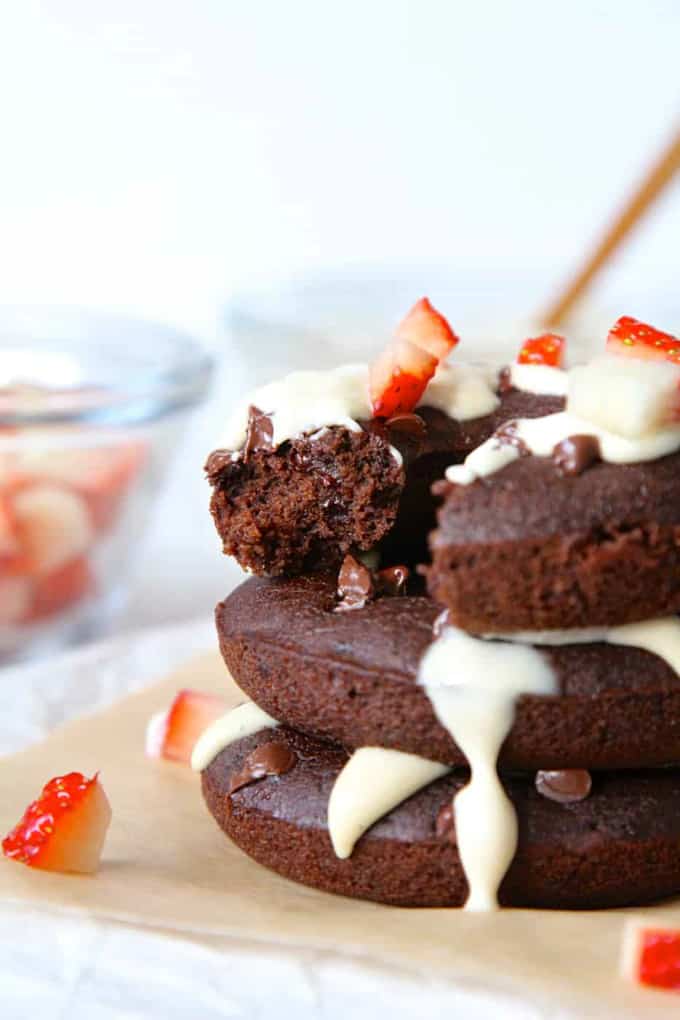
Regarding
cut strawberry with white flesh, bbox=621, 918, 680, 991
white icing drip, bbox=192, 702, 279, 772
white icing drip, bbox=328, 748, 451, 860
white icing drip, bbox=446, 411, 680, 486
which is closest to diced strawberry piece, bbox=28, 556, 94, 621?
white icing drip, bbox=192, 702, 279, 772

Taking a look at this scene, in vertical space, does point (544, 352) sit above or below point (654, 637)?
above

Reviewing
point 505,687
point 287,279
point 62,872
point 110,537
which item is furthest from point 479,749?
point 287,279

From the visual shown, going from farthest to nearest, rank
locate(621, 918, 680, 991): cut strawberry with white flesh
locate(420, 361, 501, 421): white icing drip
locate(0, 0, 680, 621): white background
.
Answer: locate(0, 0, 680, 621): white background < locate(420, 361, 501, 421): white icing drip < locate(621, 918, 680, 991): cut strawberry with white flesh

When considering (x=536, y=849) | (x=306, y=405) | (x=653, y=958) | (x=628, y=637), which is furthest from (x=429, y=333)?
(x=653, y=958)

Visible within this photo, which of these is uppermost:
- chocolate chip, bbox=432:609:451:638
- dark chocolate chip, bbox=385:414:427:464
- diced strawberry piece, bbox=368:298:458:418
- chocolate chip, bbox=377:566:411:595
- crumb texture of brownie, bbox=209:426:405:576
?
diced strawberry piece, bbox=368:298:458:418

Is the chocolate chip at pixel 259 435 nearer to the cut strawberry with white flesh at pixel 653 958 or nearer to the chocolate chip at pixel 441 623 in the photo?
the chocolate chip at pixel 441 623

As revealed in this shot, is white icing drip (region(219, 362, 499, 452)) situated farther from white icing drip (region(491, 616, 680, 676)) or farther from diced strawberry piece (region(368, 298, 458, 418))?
white icing drip (region(491, 616, 680, 676))

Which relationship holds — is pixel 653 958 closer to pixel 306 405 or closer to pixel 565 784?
pixel 565 784
